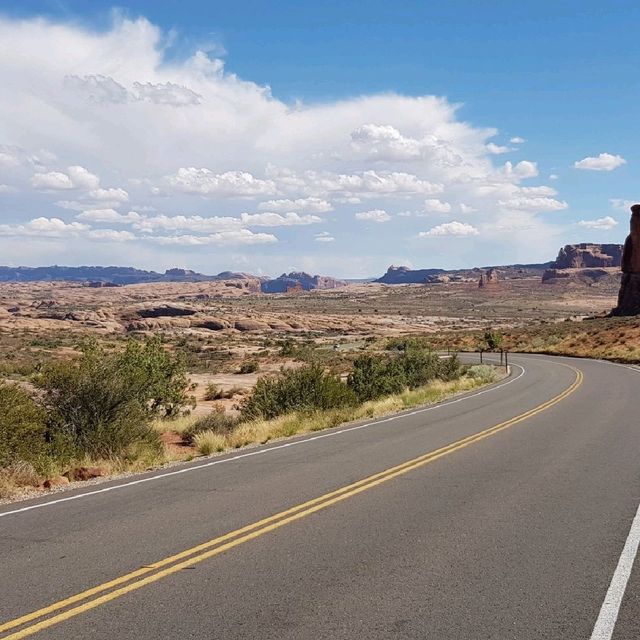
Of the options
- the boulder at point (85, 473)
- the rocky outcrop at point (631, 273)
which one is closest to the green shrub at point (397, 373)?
the boulder at point (85, 473)

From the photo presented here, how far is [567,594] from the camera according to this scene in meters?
5.60

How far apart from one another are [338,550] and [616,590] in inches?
104

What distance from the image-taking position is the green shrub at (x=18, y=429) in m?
11.0

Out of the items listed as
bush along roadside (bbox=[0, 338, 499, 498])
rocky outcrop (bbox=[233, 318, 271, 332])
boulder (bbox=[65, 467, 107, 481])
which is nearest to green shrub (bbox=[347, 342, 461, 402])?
bush along roadside (bbox=[0, 338, 499, 498])

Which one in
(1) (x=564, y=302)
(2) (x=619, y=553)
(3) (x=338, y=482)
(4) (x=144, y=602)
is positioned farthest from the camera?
(1) (x=564, y=302)

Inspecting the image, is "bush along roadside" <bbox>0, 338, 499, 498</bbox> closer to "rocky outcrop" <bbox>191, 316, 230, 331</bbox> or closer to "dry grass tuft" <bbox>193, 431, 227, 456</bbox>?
"dry grass tuft" <bbox>193, 431, 227, 456</bbox>

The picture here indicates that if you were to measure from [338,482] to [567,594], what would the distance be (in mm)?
5033

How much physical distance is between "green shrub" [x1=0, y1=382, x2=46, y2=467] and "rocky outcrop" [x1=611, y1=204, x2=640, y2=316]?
286 feet

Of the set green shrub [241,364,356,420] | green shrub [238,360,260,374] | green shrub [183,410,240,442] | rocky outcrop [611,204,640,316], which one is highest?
rocky outcrop [611,204,640,316]

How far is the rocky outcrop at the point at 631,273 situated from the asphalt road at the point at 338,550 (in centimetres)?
8392

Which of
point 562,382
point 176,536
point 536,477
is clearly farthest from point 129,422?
point 562,382

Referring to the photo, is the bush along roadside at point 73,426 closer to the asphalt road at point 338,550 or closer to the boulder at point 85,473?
the boulder at point 85,473

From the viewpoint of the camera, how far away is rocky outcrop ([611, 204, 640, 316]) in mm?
88750

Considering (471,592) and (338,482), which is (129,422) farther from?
(471,592)
